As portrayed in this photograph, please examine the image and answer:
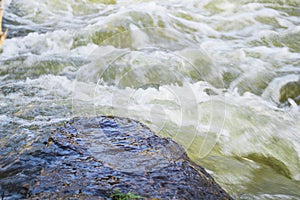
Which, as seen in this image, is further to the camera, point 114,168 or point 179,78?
point 179,78

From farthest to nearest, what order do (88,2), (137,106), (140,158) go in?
(88,2) → (137,106) → (140,158)

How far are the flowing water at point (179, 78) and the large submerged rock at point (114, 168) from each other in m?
0.30

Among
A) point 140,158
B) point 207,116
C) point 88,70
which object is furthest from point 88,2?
point 140,158

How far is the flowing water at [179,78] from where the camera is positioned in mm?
3779

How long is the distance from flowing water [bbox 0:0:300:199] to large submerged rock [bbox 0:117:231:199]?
0.30 metres

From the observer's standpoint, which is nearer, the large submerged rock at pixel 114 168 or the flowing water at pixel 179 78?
the large submerged rock at pixel 114 168

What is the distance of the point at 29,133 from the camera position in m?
A: 3.15

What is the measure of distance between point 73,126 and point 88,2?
7132mm

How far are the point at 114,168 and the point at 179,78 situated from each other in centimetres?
330

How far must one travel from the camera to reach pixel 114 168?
2275 mm

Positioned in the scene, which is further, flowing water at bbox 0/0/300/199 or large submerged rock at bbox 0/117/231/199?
flowing water at bbox 0/0/300/199

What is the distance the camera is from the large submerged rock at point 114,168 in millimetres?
2010

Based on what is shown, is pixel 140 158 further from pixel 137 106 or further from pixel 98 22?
pixel 98 22

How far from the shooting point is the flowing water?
3.78 m
